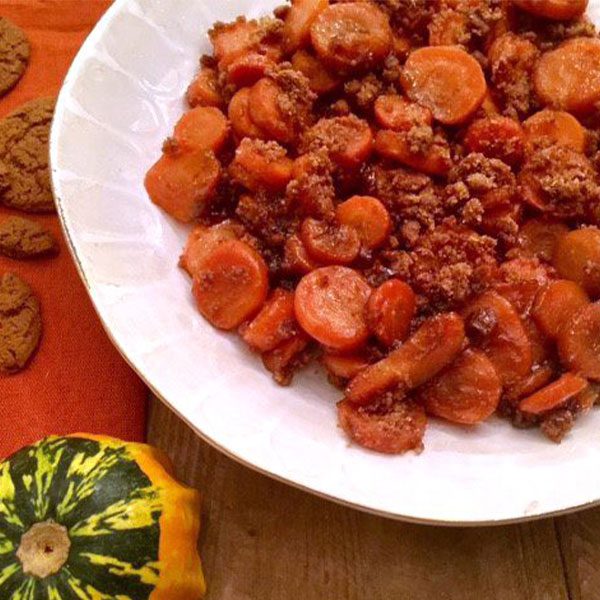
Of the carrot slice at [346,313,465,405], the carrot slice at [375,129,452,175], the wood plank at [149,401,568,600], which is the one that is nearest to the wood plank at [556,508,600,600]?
the wood plank at [149,401,568,600]

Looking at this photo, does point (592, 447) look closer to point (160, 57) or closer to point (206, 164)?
point (206, 164)

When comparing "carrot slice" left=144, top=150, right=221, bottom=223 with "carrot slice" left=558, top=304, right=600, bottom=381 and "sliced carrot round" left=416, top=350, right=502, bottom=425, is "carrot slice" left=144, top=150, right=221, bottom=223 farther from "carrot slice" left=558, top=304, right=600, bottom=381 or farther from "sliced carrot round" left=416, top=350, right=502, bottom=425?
"carrot slice" left=558, top=304, right=600, bottom=381

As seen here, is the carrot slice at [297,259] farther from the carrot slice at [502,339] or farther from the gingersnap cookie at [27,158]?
the gingersnap cookie at [27,158]

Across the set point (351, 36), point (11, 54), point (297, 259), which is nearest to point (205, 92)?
point (351, 36)

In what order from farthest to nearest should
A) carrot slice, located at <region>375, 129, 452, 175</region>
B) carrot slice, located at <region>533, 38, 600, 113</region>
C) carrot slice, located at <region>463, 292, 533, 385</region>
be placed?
1. carrot slice, located at <region>533, 38, 600, 113</region>
2. carrot slice, located at <region>375, 129, 452, 175</region>
3. carrot slice, located at <region>463, 292, 533, 385</region>

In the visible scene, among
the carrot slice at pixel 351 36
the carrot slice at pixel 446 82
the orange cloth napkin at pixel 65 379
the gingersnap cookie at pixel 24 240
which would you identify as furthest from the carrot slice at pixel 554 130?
the gingersnap cookie at pixel 24 240

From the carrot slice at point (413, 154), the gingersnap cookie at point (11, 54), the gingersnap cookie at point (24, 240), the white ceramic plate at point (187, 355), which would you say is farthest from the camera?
the gingersnap cookie at point (11, 54)

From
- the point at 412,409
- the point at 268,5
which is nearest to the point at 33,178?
the point at 268,5
